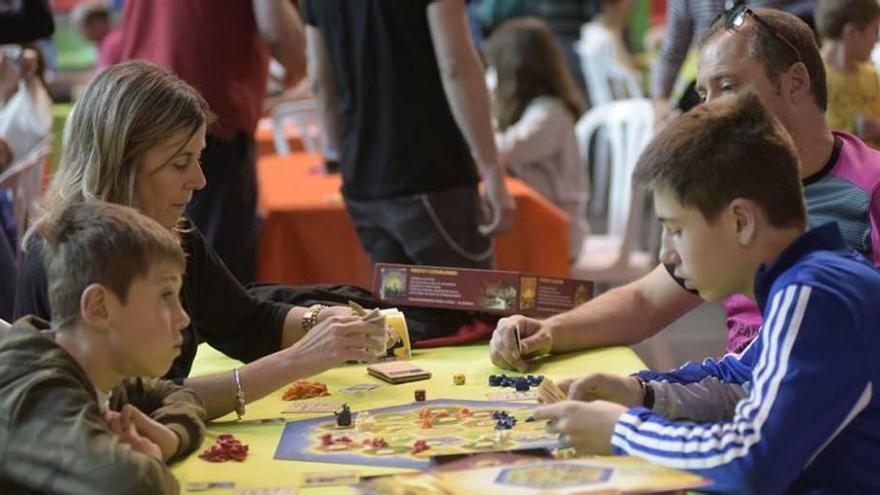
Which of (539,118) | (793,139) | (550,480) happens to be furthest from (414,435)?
(539,118)

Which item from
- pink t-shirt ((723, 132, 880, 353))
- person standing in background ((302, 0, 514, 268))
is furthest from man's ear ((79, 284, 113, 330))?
person standing in background ((302, 0, 514, 268))

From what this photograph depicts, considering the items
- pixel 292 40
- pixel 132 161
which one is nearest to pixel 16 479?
pixel 132 161

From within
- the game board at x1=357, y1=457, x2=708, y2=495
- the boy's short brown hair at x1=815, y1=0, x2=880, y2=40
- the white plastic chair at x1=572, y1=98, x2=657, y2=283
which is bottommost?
the white plastic chair at x1=572, y1=98, x2=657, y2=283

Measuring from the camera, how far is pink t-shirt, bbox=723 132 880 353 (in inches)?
87.0

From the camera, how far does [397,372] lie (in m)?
2.23

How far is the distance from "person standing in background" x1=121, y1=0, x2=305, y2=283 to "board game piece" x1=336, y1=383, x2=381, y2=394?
1504 millimetres

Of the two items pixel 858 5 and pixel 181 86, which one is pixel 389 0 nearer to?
pixel 181 86

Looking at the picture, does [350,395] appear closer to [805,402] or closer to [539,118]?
[805,402]

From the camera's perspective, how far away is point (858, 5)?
410 cm

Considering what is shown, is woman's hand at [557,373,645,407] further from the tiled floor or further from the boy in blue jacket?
the tiled floor

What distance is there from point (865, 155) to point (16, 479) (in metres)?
1.47

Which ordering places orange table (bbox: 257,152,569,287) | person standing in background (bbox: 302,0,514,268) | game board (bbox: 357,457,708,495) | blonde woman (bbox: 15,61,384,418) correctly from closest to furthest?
game board (bbox: 357,457,708,495)
blonde woman (bbox: 15,61,384,418)
person standing in background (bbox: 302,0,514,268)
orange table (bbox: 257,152,569,287)

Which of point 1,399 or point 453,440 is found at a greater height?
point 1,399

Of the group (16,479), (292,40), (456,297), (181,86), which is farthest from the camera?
(292,40)
